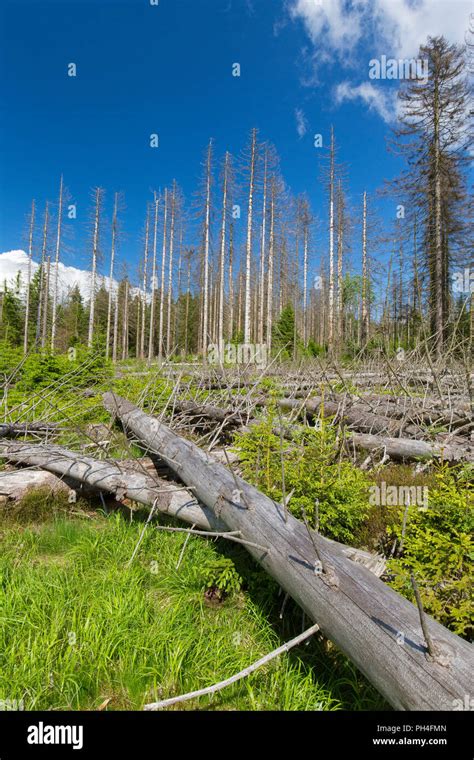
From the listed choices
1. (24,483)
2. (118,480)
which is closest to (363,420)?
(118,480)

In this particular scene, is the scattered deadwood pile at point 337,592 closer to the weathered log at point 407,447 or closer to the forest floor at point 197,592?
the forest floor at point 197,592

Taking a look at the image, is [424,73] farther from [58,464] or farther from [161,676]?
[161,676]

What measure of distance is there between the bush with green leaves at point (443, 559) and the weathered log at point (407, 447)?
1796mm

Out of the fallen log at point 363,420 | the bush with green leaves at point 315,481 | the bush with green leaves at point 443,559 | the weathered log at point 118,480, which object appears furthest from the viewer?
the fallen log at point 363,420

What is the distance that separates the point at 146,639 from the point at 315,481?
A: 154 cm

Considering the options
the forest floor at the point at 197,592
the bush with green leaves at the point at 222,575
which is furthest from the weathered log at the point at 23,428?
the bush with green leaves at the point at 222,575

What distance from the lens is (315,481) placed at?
284 centimetres

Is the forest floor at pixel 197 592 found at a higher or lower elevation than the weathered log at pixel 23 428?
lower

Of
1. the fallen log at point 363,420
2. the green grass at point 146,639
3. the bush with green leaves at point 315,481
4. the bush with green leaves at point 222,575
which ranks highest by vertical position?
the fallen log at point 363,420

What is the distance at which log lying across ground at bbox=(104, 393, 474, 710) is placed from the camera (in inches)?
54.9

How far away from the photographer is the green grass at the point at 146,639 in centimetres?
194

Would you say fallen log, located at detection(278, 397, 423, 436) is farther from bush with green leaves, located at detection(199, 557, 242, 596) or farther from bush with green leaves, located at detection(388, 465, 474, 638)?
bush with green leaves, located at detection(199, 557, 242, 596)

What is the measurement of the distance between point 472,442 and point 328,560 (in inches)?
140

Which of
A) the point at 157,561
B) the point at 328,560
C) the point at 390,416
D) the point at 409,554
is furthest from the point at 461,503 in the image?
the point at 390,416
